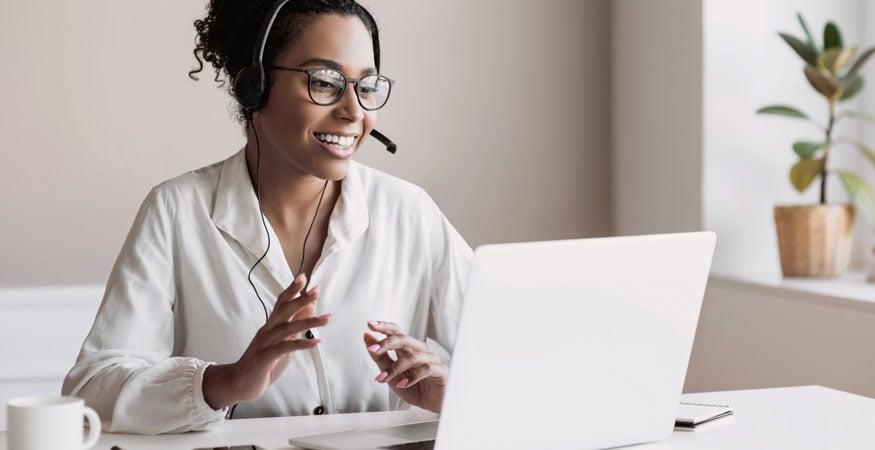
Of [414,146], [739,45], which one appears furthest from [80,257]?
[739,45]

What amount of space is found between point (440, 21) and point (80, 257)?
111 cm

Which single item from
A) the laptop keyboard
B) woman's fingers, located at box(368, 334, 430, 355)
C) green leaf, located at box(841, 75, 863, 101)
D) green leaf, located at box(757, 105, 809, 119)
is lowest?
the laptop keyboard

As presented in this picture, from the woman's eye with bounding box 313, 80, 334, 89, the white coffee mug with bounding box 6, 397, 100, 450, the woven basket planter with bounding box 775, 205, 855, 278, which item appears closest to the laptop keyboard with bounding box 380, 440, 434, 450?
the white coffee mug with bounding box 6, 397, 100, 450

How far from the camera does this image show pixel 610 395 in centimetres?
128

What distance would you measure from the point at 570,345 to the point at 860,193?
167 centimetres

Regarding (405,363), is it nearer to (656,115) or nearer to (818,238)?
(818,238)

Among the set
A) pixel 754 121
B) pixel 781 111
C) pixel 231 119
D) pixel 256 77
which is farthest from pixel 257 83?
pixel 754 121

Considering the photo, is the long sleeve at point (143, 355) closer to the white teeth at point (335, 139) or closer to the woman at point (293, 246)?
the woman at point (293, 246)

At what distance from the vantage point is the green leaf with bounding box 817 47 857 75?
8.56 ft

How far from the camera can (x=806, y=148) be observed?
105 inches

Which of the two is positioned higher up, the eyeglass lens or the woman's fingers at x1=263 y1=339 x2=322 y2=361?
the eyeglass lens

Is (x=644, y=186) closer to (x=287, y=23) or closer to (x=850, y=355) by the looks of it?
(x=850, y=355)

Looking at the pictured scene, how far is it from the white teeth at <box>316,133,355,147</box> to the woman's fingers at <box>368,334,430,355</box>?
40 cm

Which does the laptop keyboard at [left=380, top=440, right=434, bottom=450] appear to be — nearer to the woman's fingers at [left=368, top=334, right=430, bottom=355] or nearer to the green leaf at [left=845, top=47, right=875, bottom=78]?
the woman's fingers at [left=368, top=334, right=430, bottom=355]
